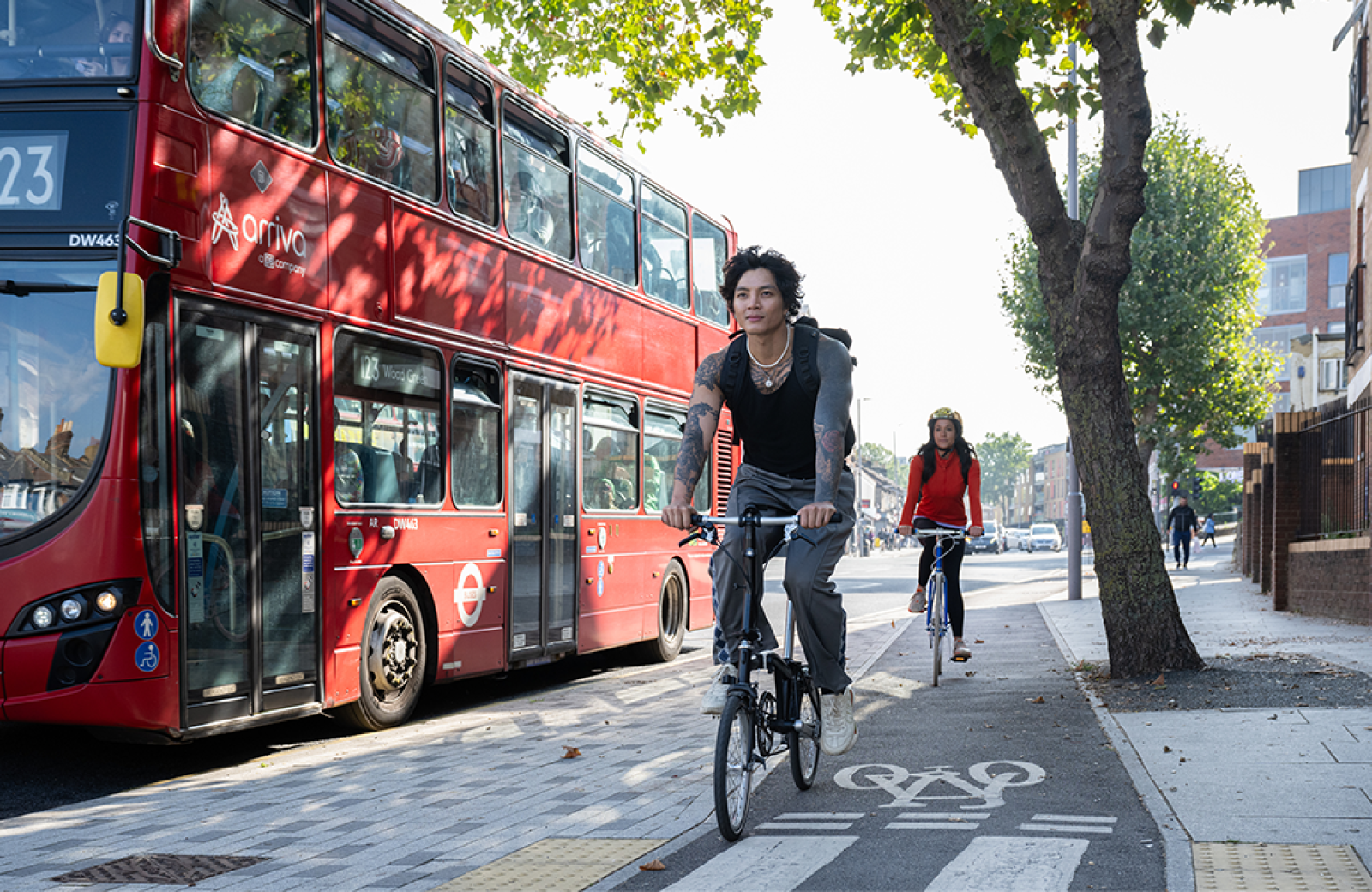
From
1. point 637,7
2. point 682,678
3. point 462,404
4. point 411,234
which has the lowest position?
point 682,678

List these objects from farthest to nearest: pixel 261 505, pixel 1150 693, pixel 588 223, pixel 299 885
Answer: pixel 588 223, pixel 1150 693, pixel 261 505, pixel 299 885

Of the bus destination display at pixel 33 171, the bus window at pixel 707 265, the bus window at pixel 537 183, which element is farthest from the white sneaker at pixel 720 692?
the bus window at pixel 707 265

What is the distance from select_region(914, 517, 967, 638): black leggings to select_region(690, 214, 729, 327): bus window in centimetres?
491

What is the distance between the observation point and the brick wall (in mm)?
14367

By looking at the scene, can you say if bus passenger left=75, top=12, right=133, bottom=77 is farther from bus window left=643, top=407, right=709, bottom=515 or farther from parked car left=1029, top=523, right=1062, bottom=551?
parked car left=1029, top=523, right=1062, bottom=551

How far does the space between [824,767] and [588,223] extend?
6.45 metres

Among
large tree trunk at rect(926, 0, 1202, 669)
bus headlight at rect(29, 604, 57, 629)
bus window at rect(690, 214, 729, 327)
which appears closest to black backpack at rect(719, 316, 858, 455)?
bus headlight at rect(29, 604, 57, 629)

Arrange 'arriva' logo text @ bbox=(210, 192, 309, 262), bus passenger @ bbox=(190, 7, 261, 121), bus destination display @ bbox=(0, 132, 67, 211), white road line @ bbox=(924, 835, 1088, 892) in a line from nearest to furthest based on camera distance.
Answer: white road line @ bbox=(924, 835, 1088, 892) < bus destination display @ bbox=(0, 132, 67, 211) < bus passenger @ bbox=(190, 7, 261, 121) < 'arriva' logo text @ bbox=(210, 192, 309, 262)

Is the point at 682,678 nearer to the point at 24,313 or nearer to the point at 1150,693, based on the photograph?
the point at 1150,693

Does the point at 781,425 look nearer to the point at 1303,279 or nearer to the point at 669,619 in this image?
the point at 669,619

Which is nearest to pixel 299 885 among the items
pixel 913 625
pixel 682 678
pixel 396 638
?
pixel 396 638

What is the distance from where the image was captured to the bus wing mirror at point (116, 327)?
645cm

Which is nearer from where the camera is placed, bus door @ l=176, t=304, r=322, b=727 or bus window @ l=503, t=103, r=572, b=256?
bus door @ l=176, t=304, r=322, b=727

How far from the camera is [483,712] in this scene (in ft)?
32.0
